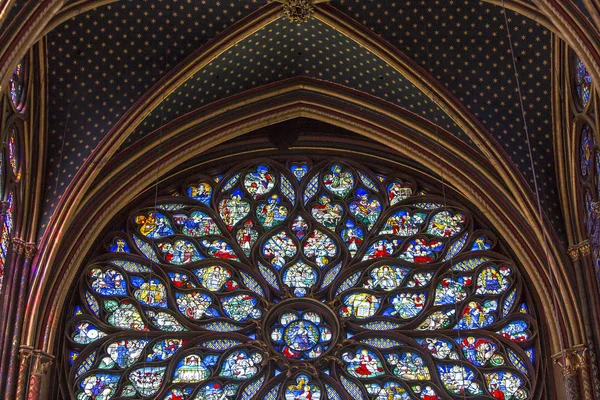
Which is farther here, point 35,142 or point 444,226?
point 444,226

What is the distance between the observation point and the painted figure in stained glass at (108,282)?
875 inches

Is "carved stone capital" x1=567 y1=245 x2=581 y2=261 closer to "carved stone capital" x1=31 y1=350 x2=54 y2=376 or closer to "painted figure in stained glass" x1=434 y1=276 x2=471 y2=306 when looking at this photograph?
"painted figure in stained glass" x1=434 y1=276 x2=471 y2=306

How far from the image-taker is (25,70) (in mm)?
20484

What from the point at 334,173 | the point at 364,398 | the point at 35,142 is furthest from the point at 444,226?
the point at 35,142

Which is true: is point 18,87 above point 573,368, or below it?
above

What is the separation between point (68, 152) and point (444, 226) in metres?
6.70

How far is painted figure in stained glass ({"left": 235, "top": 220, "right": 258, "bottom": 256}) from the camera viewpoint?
23.0m

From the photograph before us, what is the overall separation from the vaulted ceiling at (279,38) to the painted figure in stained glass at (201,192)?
2483mm

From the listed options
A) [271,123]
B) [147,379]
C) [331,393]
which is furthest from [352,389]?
[271,123]

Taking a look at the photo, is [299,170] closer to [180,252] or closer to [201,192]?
[201,192]

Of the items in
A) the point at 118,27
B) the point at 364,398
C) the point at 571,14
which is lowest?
the point at 364,398

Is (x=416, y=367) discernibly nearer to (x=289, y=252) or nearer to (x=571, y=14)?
(x=289, y=252)

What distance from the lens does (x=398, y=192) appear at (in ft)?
78.0

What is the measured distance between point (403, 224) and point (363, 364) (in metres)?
2.99
